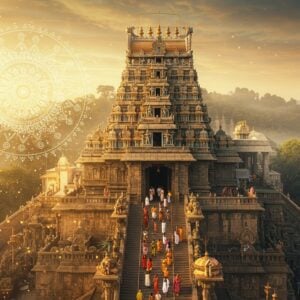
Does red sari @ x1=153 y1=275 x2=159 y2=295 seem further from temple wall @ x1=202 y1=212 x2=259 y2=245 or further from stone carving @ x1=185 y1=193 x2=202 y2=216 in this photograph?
temple wall @ x1=202 y1=212 x2=259 y2=245

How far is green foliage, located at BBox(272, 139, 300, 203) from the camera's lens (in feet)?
206

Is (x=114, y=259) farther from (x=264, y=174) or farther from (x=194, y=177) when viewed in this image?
(x=264, y=174)

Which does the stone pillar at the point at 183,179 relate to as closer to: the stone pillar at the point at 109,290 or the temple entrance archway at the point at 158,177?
the temple entrance archway at the point at 158,177

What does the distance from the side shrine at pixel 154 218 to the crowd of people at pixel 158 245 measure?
11cm

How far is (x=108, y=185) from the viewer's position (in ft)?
116

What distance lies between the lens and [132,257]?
25.2 metres

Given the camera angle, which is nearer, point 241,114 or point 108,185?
point 108,185

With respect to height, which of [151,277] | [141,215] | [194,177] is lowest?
[151,277]

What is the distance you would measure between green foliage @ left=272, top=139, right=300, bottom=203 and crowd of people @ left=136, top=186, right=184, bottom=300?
34.7 metres

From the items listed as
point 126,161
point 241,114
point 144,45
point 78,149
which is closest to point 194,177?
point 126,161

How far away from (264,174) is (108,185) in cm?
2617

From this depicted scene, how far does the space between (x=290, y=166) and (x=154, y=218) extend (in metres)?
44.5

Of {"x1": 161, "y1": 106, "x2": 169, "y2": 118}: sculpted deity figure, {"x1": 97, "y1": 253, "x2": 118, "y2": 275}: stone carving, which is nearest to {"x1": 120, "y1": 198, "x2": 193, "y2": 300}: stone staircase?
{"x1": 97, "y1": 253, "x2": 118, "y2": 275}: stone carving

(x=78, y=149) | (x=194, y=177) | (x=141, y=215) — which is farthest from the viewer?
(x=78, y=149)
